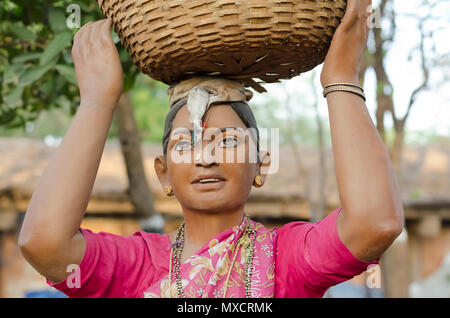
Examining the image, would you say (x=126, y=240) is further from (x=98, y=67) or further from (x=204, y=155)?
(x=98, y=67)

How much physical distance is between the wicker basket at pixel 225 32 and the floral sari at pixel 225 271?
1.97ft

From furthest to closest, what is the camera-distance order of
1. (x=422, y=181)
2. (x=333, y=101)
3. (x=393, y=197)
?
(x=422, y=181), (x=333, y=101), (x=393, y=197)

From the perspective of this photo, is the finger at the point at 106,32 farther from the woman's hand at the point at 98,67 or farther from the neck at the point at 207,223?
the neck at the point at 207,223

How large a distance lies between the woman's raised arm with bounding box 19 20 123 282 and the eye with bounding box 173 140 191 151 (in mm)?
269

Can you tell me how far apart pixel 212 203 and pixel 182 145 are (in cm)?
24

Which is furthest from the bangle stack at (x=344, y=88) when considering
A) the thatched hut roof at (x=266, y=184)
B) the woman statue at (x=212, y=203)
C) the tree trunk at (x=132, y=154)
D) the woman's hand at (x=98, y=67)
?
the thatched hut roof at (x=266, y=184)

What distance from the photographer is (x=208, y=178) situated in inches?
75.2

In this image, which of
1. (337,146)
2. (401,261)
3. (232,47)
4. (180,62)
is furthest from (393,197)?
(401,261)

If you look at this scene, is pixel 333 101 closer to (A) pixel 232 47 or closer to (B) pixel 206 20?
(A) pixel 232 47

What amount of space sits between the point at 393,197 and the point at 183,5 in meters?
0.83

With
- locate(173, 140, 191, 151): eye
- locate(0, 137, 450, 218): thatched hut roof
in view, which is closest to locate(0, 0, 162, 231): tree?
locate(173, 140, 191, 151): eye

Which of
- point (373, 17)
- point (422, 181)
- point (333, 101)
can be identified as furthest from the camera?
point (422, 181)

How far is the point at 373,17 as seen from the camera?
1858 millimetres
